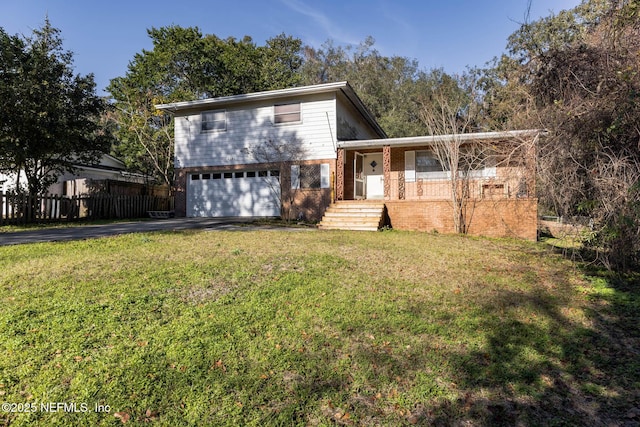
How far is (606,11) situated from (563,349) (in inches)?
260

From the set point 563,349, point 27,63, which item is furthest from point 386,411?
point 27,63

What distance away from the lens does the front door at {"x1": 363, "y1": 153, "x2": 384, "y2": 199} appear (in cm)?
1688

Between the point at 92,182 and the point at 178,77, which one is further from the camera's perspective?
the point at 178,77

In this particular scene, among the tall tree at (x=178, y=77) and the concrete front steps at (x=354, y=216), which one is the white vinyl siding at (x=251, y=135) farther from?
the tall tree at (x=178, y=77)

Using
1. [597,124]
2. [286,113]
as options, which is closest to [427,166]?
[286,113]

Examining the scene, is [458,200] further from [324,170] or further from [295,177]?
[295,177]

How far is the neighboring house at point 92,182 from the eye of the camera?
58.3 feet

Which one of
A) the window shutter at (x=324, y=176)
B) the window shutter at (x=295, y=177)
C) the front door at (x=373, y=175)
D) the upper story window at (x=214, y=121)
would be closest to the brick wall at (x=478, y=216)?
the window shutter at (x=324, y=176)

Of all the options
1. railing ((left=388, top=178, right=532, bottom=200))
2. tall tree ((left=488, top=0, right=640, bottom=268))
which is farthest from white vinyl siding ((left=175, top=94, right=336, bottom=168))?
tall tree ((left=488, top=0, right=640, bottom=268))

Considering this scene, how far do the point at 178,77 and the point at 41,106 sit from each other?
15.1 m

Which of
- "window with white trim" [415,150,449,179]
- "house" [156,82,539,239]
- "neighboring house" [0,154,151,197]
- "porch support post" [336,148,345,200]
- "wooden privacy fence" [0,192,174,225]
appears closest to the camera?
"house" [156,82,539,239]

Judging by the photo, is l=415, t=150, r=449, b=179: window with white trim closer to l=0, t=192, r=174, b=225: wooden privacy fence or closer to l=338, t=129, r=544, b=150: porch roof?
l=338, t=129, r=544, b=150: porch roof

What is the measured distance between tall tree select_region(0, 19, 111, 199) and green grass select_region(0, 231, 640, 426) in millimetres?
9751

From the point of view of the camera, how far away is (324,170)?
597 inches
